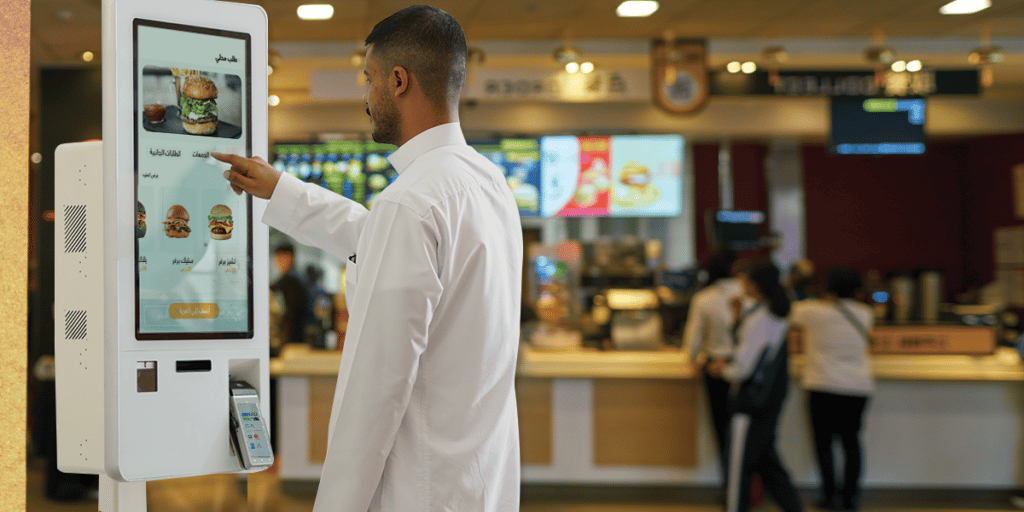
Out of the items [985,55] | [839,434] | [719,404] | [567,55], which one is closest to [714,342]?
[719,404]

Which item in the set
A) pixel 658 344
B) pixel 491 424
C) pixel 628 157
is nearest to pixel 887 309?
pixel 658 344

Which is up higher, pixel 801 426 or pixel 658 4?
pixel 658 4

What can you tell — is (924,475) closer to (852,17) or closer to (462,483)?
(852,17)

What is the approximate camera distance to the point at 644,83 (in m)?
5.48

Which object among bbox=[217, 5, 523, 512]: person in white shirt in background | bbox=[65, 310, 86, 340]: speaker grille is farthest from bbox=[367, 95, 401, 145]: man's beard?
bbox=[65, 310, 86, 340]: speaker grille

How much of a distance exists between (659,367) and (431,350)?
4.05 m

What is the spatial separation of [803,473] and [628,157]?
2442 millimetres

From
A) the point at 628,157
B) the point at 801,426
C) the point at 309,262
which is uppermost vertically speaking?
the point at 628,157

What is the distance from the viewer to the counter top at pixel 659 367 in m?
5.07

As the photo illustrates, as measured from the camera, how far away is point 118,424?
153 cm

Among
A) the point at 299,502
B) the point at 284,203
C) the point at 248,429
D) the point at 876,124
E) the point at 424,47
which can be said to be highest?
the point at 876,124

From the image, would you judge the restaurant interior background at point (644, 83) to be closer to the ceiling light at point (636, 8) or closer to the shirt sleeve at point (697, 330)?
the ceiling light at point (636, 8)

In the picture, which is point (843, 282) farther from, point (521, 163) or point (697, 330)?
point (521, 163)

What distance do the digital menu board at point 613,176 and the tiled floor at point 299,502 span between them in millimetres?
1937
